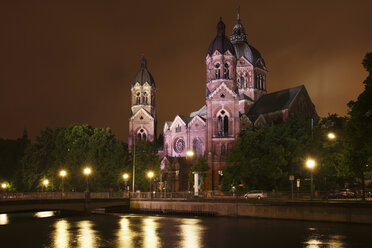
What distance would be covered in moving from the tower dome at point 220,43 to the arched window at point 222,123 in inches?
474

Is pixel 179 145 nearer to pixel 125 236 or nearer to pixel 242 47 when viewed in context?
pixel 242 47

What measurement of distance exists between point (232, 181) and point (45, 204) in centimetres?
2880

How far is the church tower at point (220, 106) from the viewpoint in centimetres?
7788

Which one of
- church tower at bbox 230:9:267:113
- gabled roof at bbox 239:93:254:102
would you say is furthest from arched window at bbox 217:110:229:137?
church tower at bbox 230:9:267:113

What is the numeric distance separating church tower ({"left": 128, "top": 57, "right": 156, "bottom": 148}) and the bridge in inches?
1763

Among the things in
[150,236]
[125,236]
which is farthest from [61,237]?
[150,236]

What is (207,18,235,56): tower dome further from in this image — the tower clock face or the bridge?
the bridge

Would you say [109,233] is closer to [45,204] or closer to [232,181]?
[45,204]

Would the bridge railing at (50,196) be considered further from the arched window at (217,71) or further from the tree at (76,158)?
the arched window at (217,71)

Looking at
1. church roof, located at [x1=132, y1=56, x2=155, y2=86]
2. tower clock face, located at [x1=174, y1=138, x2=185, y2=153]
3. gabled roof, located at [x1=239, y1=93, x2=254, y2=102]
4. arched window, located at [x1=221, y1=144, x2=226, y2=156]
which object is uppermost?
church roof, located at [x1=132, y1=56, x2=155, y2=86]

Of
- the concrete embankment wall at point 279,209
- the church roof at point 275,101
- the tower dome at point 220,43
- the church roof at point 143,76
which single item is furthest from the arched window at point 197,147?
the concrete embankment wall at point 279,209

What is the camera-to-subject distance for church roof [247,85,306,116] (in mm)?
Answer: 85188

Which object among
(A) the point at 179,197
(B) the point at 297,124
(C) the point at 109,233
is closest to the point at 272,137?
(B) the point at 297,124

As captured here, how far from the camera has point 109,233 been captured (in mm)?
30453
